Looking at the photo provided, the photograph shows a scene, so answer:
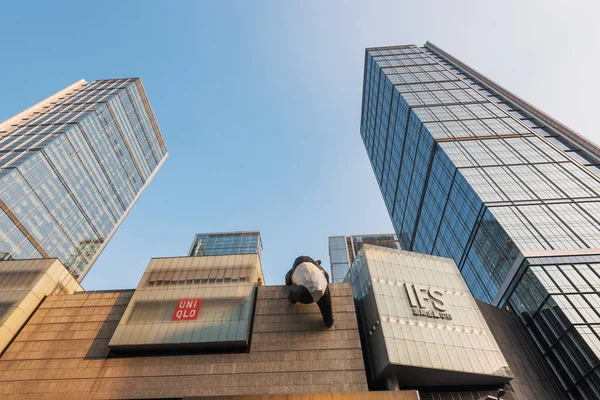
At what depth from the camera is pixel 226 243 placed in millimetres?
126500

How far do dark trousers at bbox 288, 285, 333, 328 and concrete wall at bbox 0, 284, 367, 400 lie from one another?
44.5 inches

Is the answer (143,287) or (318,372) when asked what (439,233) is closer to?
(318,372)

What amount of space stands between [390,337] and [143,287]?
969 inches

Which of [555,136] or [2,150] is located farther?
[2,150]

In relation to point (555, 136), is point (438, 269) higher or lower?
higher

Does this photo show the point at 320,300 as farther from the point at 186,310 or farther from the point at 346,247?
the point at 346,247

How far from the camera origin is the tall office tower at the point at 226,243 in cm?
12262

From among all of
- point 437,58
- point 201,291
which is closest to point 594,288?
point 201,291

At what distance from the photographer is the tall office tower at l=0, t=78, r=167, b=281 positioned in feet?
245

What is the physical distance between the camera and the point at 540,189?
57.1m

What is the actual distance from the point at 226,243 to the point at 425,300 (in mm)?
104444

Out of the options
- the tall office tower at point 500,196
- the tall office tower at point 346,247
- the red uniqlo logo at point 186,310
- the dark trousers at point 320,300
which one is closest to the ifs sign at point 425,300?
the dark trousers at point 320,300

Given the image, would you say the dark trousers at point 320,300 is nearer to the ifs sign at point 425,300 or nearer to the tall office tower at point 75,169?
the ifs sign at point 425,300

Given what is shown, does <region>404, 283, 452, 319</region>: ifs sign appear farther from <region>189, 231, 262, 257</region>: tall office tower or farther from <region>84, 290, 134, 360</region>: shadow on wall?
<region>189, 231, 262, 257</region>: tall office tower
